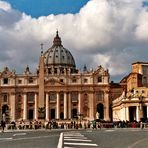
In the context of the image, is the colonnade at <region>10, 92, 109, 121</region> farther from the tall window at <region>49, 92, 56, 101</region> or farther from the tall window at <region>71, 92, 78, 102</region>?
the tall window at <region>49, 92, 56, 101</region>

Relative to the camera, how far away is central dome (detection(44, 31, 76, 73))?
180 m

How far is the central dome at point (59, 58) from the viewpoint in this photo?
180 meters

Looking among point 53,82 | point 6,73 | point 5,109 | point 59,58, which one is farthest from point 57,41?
point 5,109

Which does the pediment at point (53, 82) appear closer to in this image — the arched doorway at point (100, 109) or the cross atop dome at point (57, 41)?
the arched doorway at point (100, 109)


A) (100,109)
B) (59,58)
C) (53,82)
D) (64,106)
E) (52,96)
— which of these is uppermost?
(59,58)

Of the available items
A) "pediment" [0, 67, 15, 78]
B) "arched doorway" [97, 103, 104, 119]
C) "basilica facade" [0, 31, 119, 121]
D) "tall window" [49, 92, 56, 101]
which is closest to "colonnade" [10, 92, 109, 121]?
"basilica facade" [0, 31, 119, 121]

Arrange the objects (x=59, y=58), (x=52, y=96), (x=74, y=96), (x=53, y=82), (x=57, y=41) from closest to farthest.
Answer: (x=53, y=82)
(x=52, y=96)
(x=74, y=96)
(x=59, y=58)
(x=57, y=41)

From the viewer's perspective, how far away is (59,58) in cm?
18075

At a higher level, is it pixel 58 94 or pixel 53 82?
pixel 53 82

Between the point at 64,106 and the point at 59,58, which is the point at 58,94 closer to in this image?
the point at 64,106

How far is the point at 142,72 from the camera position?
14800 centimetres

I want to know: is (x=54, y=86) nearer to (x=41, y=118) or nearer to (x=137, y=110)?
(x=137, y=110)

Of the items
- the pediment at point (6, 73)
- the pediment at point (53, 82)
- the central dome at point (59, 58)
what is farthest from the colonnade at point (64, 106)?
the central dome at point (59, 58)

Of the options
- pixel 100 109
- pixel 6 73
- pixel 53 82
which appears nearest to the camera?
pixel 53 82
